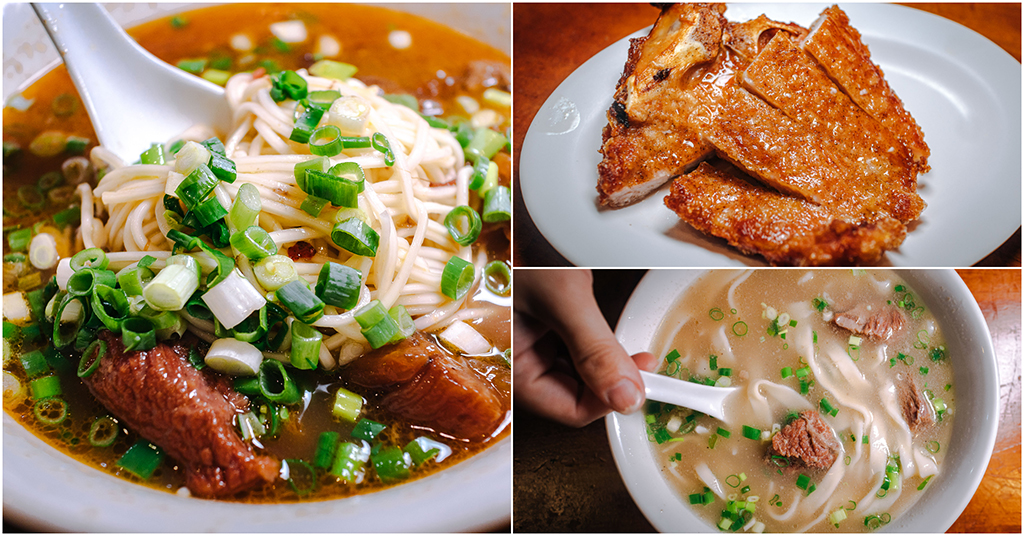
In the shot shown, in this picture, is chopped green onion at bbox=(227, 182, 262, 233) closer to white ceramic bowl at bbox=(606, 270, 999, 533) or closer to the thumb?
the thumb

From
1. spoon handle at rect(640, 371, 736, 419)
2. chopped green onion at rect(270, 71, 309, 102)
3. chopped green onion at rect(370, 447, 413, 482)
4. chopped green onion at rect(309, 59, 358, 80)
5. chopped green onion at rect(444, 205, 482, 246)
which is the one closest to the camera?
spoon handle at rect(640, 371, 736, 419)

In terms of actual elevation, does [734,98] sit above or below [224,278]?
above

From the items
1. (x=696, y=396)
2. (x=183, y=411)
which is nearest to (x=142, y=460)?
(x=183, y=411)

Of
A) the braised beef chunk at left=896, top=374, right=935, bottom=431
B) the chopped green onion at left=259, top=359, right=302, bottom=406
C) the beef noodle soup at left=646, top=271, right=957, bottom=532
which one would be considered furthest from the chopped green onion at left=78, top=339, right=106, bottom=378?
the braised beef chunk at left=896, top=374, right=935, bottom=431

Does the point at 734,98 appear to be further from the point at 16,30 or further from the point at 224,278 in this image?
the point at 16,30

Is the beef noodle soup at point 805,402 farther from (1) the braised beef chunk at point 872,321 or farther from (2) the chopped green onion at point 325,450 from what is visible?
(2) the chopped green onion at point 325,450

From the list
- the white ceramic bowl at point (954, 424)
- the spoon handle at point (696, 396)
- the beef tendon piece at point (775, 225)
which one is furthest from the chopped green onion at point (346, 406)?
the beef tendon piece at point (775, 225)

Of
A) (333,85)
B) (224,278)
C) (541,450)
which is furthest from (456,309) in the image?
(333,85)
